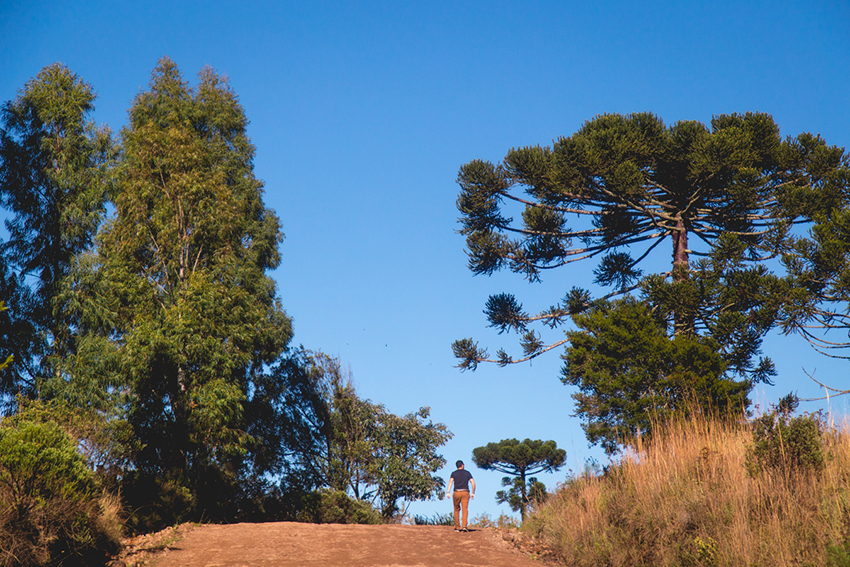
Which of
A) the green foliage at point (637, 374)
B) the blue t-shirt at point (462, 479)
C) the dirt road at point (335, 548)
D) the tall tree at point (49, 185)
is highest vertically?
the tall tree at point (49, 185)

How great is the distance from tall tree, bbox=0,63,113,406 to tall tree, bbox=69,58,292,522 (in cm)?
125

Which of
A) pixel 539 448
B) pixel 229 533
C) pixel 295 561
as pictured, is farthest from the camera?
pixel 539 448

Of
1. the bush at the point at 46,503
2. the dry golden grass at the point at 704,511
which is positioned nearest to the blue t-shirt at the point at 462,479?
the dry golden grass at the point at 704,511

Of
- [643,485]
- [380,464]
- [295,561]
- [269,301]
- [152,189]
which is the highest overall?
[152,189]

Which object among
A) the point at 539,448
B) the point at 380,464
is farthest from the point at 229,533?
the point at 539,448

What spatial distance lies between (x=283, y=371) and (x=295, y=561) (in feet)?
61.8

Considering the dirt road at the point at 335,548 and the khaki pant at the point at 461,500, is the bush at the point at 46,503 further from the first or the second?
the khaki pant at the point at 461,500

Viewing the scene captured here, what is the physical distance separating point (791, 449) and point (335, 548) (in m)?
6.72

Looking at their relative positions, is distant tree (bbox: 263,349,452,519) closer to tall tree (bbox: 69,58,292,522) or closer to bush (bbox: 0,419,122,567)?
tall tree (bbox: 69,58,292,522)

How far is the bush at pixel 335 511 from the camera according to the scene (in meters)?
25.8

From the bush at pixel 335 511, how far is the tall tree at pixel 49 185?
964 cm

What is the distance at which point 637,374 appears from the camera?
17781 millimetres

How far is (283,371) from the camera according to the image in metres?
29.0

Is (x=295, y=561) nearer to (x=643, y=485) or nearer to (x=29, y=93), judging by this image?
(x=643, y=485)
